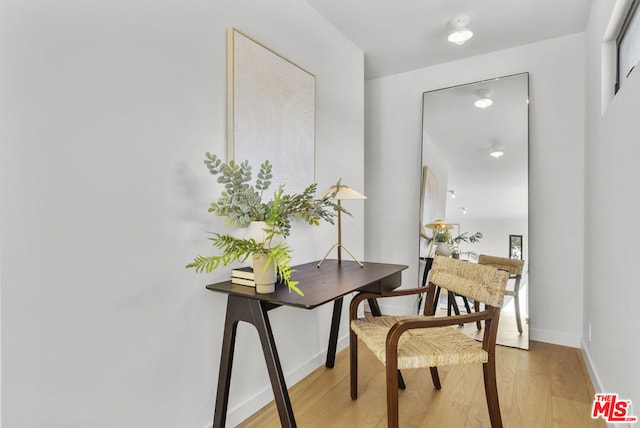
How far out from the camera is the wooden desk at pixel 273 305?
1.48 metres

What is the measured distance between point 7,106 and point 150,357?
100 centimetres

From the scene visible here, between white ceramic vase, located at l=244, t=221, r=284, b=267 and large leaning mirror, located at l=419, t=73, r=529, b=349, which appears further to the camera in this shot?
large leaning mirror, located at l=419, t=73, r=529, b=349

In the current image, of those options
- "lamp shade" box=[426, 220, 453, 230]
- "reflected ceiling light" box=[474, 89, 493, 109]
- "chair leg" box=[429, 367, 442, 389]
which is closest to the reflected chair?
"lamp shade" box=[426, 220, 453, 230]

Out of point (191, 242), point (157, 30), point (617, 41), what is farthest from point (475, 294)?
point (157, 30)

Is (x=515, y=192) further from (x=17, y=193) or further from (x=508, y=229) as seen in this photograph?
(x=17, y=193)

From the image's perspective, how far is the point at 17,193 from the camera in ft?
3.66

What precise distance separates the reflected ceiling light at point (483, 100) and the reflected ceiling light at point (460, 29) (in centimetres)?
67

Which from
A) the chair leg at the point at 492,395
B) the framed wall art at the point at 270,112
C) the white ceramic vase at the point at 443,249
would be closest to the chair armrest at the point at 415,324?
the chair leg at the point at 492,395

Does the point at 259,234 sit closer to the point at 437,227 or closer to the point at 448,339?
the point at 448,339

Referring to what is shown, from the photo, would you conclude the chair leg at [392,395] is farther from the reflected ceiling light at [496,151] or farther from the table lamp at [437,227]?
the reflected ceiling light at [496,151]

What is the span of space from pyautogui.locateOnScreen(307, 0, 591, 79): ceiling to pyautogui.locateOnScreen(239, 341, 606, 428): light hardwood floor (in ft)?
8.05

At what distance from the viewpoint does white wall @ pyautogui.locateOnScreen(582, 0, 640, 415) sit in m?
1.46

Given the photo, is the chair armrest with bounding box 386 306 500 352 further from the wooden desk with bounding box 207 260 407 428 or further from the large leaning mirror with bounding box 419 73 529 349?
the large leaning mirror with bounding box 419 73 529 349

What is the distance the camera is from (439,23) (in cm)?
273
